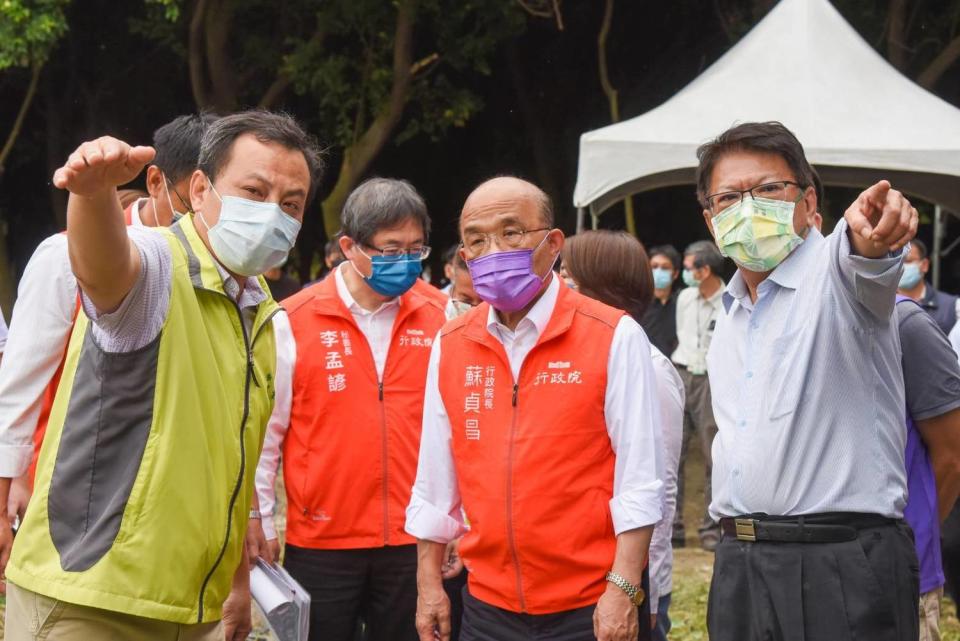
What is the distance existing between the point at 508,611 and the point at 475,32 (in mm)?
12953

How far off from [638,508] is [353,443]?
4.40ft

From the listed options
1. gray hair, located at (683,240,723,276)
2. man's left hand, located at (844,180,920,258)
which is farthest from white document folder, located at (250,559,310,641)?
gray hair, located at (683,240,723,276)

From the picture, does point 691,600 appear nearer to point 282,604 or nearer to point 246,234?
point 282,604

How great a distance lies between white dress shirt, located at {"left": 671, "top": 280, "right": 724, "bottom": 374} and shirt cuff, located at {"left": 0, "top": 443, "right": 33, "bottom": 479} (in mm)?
6646

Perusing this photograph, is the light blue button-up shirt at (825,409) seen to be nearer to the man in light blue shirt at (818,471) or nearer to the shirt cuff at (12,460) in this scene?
the man in light blue shirt at (818,471)

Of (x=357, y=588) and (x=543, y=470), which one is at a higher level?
(x=543, y=470)

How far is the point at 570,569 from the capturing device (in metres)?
3.68

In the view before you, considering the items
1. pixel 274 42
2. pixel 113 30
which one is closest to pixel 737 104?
pixel 274 42

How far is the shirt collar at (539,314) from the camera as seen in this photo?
3846mm

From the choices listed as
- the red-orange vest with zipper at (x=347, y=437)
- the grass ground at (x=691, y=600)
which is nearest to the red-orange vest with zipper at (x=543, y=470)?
the red-orange vest with zipper at (x=347, y=437)

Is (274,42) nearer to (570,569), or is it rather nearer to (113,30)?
(113,30)

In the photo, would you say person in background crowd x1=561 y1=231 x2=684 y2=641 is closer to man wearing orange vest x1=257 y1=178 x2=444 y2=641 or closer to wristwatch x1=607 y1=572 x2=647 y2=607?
man wearing orange vest x1=257 y1=178 x2=444 y2=641

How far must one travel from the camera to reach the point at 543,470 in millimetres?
3676

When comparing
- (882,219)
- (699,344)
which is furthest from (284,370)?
(699,344)
